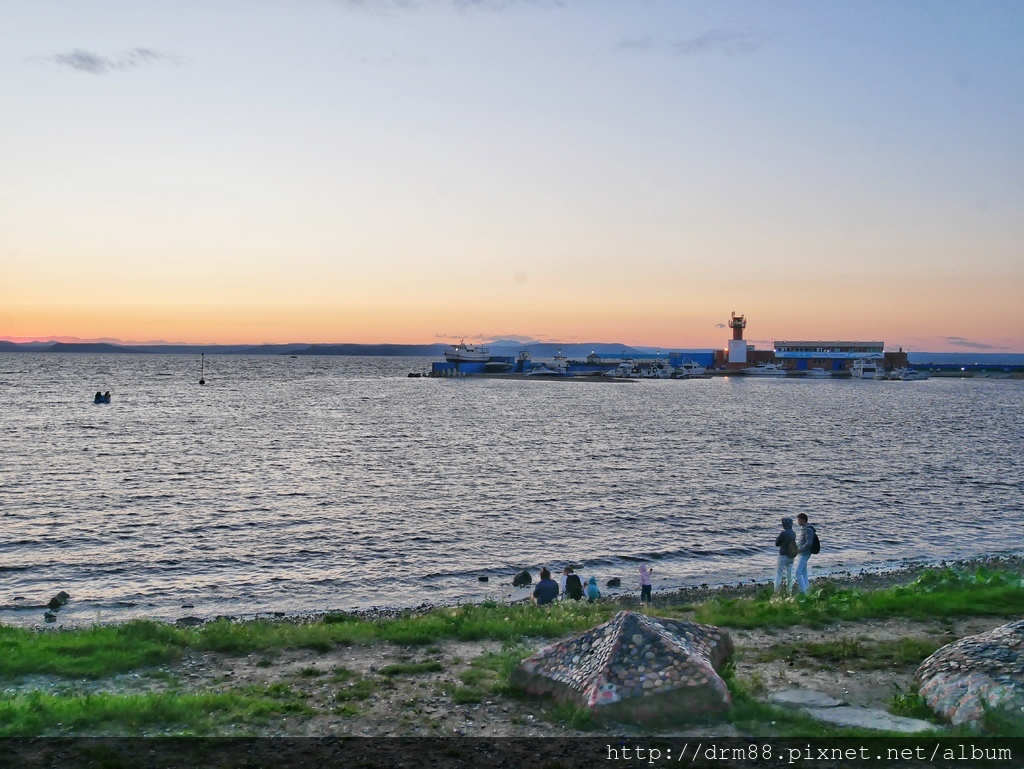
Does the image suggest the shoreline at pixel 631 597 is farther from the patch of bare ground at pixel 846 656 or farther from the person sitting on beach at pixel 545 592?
the patch of bare ground at pixel 846 656

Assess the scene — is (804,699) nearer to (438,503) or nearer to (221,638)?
(221,638)

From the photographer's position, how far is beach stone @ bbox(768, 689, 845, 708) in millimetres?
11555

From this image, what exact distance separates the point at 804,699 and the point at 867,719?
3.40 feet

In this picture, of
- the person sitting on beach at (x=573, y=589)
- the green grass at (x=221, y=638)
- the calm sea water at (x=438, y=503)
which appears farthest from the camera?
the calm sea water at (x=438, y=503)

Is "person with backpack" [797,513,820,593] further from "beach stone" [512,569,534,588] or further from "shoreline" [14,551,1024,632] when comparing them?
"beach stone" [512,569,534,588]

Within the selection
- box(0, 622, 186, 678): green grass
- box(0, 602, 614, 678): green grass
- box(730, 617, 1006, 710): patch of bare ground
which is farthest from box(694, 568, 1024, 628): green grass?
box(0, 622, 186, 678): green grass

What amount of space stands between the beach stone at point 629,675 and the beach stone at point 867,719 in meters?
1.45

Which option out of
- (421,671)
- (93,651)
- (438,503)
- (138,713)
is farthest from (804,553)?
(438,503)

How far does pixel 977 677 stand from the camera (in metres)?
10.8

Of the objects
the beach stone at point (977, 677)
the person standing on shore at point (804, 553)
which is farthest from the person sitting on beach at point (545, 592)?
the beach stone at point (977, 677)

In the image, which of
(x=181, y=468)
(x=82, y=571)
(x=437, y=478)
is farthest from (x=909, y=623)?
(x=181, y=468)

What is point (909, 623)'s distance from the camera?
16.4 metres

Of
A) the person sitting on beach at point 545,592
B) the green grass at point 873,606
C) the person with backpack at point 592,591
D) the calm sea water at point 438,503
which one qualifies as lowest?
the calm sea water at point 438,503

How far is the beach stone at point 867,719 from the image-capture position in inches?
413
